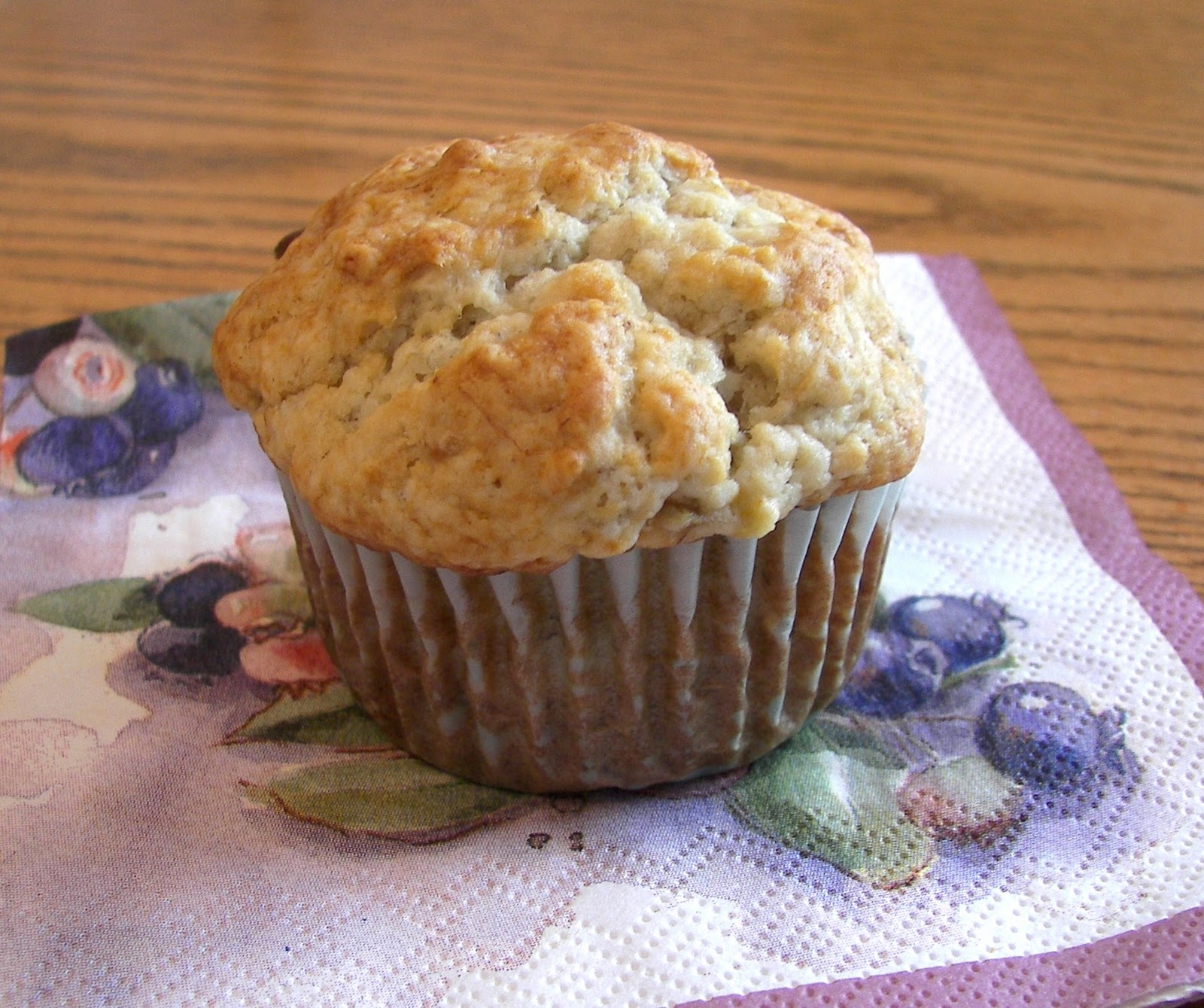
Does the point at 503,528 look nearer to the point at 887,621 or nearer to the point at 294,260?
the point at 294,260

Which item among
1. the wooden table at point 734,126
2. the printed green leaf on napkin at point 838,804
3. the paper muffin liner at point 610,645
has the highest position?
the wooden table at point 734,126

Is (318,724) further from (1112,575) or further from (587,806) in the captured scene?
(1112,575)

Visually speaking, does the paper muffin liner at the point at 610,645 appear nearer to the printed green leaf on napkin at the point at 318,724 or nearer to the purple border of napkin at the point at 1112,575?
the printed green leaf on napkin at the point at 318,724

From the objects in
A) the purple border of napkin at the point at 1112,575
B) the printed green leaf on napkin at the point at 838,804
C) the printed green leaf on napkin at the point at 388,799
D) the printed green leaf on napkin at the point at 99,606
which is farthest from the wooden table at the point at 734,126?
the printed green leaf on napkin at the point at 388,799

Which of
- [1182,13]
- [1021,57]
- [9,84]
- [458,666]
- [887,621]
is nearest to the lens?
[458,666]

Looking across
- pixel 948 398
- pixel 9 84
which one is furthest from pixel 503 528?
pixel 9 84

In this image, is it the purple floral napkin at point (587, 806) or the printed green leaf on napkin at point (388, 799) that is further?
the printed green leaf on napkin at point (388, 799)

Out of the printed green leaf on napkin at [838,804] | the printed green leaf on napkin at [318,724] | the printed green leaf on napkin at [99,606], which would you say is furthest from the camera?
the printed green leaf on napkin at [99,606]
